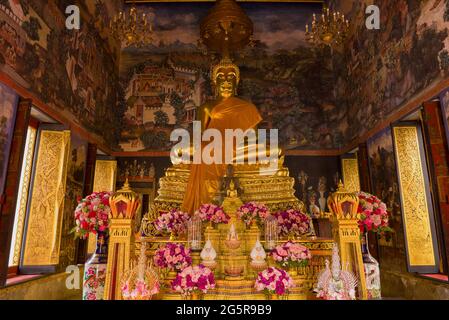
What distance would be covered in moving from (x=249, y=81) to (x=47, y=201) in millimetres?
6363

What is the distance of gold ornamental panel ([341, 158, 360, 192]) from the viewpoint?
8453mm

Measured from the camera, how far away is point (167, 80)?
955 cm

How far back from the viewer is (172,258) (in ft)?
10.8

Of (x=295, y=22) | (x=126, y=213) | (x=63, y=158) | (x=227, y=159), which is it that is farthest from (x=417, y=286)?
(x=295, y=22)

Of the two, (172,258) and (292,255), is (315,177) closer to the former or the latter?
(292,255)

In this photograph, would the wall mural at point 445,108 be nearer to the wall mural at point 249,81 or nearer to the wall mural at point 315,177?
the wall mural at point 315,177

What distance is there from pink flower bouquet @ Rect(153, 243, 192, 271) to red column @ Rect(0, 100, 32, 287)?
6.87ft

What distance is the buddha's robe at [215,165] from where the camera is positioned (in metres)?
5.42

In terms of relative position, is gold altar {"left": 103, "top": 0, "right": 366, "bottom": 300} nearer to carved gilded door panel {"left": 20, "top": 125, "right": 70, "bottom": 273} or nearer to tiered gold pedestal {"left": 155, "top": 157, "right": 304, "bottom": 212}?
tiered gold pedestal {"left": 155, "top": 157, "right": 304, "bottom": 212}

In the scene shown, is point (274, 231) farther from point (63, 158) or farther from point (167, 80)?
point (167, 80)

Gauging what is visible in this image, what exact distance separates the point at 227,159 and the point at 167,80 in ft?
14.6

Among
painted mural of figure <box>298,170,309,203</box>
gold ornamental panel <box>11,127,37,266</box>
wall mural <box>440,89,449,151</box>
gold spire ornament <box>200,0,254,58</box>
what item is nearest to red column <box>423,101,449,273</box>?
wall mural <box>440,89,449,151</box>

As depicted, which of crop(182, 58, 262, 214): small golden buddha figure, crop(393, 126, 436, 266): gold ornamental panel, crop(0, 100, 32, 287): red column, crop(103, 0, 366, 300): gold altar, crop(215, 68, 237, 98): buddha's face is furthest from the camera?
crop(215, 68, 237, 98): buddha's face

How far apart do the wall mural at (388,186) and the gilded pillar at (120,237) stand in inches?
188
